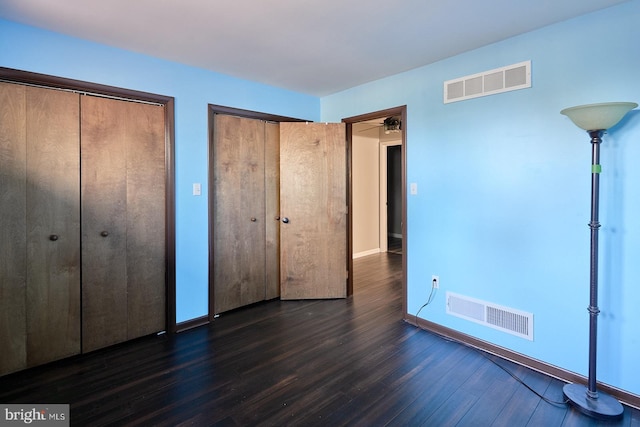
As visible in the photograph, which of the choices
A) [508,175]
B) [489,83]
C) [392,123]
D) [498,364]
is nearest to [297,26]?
[489,83]

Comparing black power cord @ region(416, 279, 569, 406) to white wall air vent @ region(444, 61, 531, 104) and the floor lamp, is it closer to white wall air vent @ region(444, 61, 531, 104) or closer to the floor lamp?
the floor lamp

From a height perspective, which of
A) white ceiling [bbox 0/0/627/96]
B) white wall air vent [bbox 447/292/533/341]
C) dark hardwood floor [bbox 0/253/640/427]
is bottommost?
dark hardwood floor [bbox 0/253/640/427]

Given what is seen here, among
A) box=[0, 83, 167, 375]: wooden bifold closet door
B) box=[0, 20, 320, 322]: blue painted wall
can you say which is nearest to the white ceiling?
box=[0, 20, 320, 322]: blue painted wall

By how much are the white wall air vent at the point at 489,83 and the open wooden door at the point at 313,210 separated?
1.32m

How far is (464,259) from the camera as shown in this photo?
2.76m

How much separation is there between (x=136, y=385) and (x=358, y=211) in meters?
4.48

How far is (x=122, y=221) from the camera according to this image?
8.79 ft

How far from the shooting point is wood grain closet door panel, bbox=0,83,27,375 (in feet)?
7.17

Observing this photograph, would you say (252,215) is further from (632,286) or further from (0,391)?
(632,286)

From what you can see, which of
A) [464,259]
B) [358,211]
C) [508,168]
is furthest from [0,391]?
[358,211]

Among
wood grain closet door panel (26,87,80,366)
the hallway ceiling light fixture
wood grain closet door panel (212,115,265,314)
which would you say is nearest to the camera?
wood grain closet door panel (26,87,80,366)

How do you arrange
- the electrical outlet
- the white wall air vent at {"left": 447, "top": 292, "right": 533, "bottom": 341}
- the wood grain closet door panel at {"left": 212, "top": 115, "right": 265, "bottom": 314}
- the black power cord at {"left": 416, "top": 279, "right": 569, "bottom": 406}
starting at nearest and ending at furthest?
the black power cord at {"left": 416, "top": 279, "right": 569, "bottom": 406}, the white wall air vent at {"left": 447, "top": 292, "right": 533, "bottom": 341}, the electrical outlet, the wood grain closet door panel at {"left": 212, "top": 115, "right": 265, "bottom": 314}

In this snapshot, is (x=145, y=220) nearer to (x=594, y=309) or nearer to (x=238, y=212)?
(x=238, y=212)
